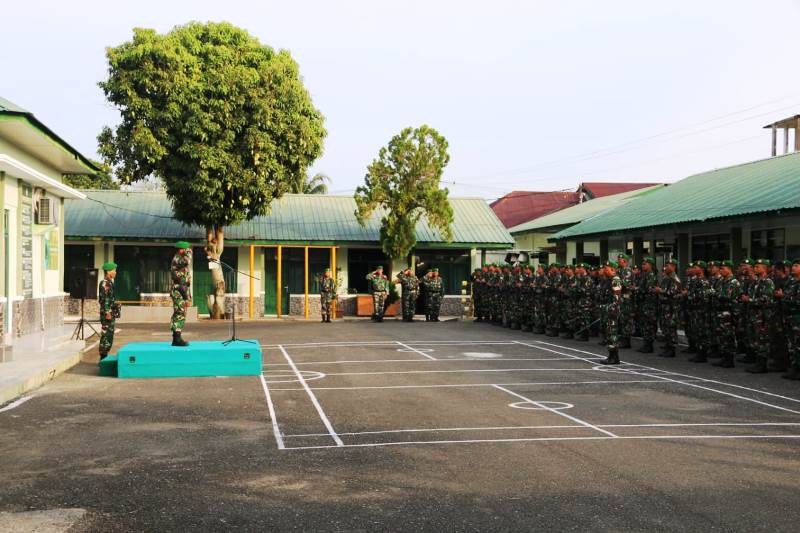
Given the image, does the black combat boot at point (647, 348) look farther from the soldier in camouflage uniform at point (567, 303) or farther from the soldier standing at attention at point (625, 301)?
the soldier in camouflage uniform at point (567, 303)

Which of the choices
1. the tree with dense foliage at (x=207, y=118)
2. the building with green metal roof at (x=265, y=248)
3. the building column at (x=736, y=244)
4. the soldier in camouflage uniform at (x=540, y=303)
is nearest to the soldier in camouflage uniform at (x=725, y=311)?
the building column at (x=736, y=244)

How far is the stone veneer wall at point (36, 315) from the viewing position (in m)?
17.2

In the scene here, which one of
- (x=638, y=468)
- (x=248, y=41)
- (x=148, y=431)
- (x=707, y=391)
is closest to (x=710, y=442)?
(x=638, y=468)

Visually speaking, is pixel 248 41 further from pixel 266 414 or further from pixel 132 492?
pixel 132 492

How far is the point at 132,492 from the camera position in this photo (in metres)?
6.60

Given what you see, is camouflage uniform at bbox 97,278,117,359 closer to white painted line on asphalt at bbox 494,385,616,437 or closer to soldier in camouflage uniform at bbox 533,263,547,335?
white painted line on asphalt at bbox 494,385,616,437

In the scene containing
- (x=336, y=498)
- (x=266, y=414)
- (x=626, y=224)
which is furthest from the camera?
(x=626, y=224)

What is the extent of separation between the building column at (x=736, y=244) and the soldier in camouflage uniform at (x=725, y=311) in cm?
607

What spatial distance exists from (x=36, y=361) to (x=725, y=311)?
44.0 feet

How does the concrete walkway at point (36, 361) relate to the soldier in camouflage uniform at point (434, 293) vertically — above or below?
below

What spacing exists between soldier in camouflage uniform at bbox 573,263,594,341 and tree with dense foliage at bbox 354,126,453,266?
10597 millimetres

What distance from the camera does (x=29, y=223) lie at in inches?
728

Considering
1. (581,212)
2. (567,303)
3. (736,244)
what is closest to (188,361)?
(567,303)

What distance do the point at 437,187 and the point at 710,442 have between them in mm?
24093
